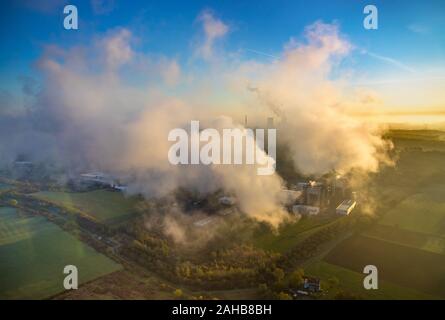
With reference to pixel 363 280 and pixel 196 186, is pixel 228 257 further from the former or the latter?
pixel 196 186

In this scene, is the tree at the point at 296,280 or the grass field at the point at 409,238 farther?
the grass field at the point at 409,238

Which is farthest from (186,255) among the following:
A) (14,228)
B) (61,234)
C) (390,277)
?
(14,228)

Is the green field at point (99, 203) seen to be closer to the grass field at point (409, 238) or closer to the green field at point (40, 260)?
the green field at point (40, 260)

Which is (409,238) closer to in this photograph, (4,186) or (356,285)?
(356,285)

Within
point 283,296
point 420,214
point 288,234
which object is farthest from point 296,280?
point 420,214

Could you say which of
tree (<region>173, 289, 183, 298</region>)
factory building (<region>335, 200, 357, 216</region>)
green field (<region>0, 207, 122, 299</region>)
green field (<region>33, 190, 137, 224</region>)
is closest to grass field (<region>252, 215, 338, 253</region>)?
factory building (<region>335, 200, 357, 216</region>)

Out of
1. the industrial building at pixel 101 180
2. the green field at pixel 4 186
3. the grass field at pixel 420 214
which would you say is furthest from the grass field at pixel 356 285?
the green field at pixel 4 186

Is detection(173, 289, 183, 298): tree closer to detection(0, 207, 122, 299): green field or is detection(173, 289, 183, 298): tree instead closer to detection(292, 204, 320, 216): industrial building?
detection(0, 207, 122, 299): green field
